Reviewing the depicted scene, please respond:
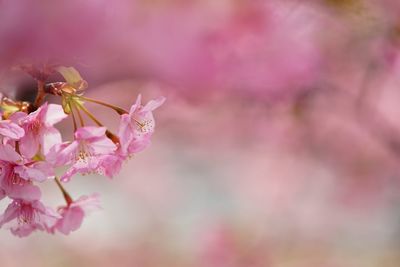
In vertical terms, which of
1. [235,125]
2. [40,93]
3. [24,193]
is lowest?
[24,193]

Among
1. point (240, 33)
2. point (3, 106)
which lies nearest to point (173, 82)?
point (3, 106)

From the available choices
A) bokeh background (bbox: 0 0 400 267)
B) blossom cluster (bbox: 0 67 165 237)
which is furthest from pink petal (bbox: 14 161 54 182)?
bokeh background (bbox: 0 0 400 267)

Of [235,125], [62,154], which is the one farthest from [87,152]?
[235,125]

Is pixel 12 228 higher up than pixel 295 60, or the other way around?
pixel 295 60

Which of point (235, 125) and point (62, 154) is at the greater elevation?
point (235, 125)

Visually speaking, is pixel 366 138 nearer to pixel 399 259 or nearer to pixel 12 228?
pixel 399 259

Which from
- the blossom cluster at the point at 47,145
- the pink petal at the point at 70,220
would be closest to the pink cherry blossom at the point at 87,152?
the blossom cluster at the point at 47,145

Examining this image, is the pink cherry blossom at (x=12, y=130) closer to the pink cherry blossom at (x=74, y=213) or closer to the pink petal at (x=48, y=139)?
the pink petal at (x=48, y=139)

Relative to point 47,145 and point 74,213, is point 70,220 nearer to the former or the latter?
point 74,213
